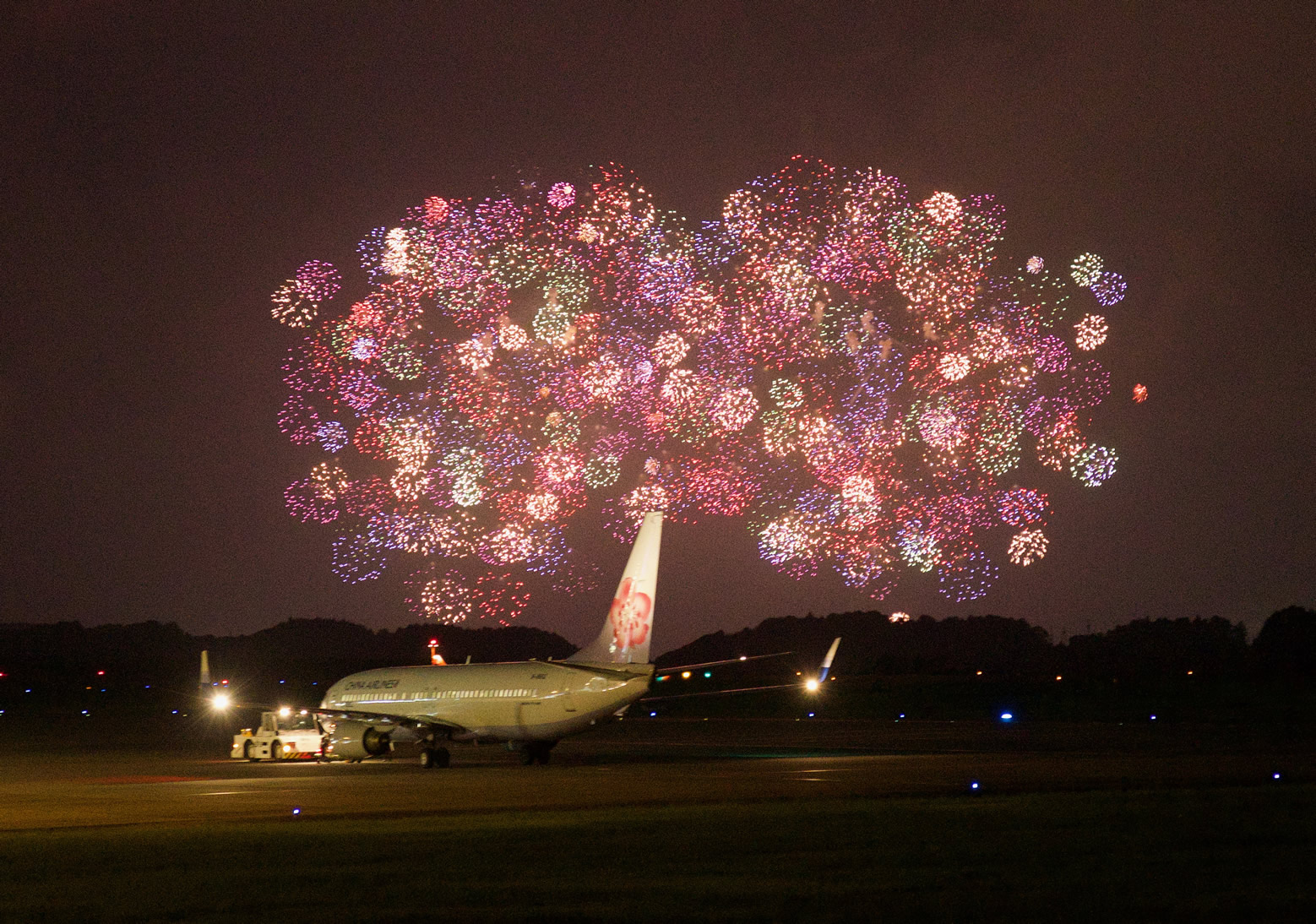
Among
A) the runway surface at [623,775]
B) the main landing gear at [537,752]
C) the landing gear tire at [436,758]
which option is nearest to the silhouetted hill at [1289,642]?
the runway surface at [623,775]

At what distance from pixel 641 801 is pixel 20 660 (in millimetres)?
144858

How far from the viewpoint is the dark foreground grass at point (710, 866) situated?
14.3 meters

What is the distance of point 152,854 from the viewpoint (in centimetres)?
1959

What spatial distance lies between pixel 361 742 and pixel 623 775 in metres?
15.1

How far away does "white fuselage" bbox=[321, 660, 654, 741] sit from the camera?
43094mm

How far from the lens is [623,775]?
36531mm

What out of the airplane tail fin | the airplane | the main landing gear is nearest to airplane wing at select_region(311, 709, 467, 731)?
the airplane

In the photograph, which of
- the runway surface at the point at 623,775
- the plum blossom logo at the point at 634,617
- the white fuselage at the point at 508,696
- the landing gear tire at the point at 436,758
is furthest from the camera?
the landing gear tire at the point at 436,758

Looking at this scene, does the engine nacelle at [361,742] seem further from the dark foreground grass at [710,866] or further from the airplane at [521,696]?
the dark foreground grass at [710,866]

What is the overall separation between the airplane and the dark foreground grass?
17986 millimetres

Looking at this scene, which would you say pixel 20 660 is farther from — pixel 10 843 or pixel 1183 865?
pixel 1183 865

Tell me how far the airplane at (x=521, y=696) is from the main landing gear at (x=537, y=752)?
3 centimetres

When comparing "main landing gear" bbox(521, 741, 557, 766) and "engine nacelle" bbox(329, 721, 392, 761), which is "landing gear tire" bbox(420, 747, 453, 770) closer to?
"main landing gear" bbox(521, 741, 557, 766)

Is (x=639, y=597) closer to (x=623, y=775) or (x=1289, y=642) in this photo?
(x=623, y=775)
